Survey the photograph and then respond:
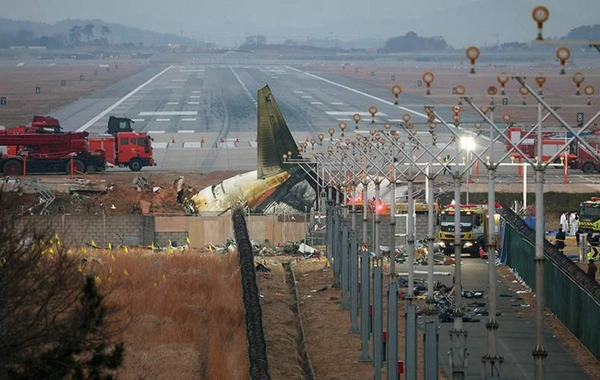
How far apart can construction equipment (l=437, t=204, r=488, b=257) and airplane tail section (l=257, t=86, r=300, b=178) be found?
13.8 meters

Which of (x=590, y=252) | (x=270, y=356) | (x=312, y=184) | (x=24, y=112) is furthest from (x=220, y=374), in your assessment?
(x=24, y=112)

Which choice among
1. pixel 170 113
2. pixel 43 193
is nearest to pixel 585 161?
pixel 43 193

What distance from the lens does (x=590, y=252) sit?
56.6 m

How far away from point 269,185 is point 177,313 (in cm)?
2989

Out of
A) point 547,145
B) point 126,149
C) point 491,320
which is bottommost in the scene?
point 126,149

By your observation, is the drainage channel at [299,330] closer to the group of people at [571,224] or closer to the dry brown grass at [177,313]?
the dry brown grass at [177,313]

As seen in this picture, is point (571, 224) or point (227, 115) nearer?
point (571, 224)

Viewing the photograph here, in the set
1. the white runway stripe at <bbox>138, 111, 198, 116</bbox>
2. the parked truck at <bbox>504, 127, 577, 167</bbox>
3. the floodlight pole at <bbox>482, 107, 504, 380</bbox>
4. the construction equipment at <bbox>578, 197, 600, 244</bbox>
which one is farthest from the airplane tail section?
the white runway stripe at <bbox>138, 111, 198, 116</bbox>

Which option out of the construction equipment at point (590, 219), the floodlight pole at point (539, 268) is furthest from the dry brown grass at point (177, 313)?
the construction equipment at point (590, 219)

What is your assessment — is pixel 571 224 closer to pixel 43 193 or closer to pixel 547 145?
pixel 547 145

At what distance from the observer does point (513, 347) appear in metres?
39.5

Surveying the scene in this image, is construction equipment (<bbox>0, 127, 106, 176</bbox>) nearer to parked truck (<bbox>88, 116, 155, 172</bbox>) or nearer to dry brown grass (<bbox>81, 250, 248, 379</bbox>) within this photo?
parked truck (<bbox>88, 116, 155, 172</bbox>)

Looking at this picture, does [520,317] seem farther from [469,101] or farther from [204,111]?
[204,111]

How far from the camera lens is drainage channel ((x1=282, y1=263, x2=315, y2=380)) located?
3794 cm
